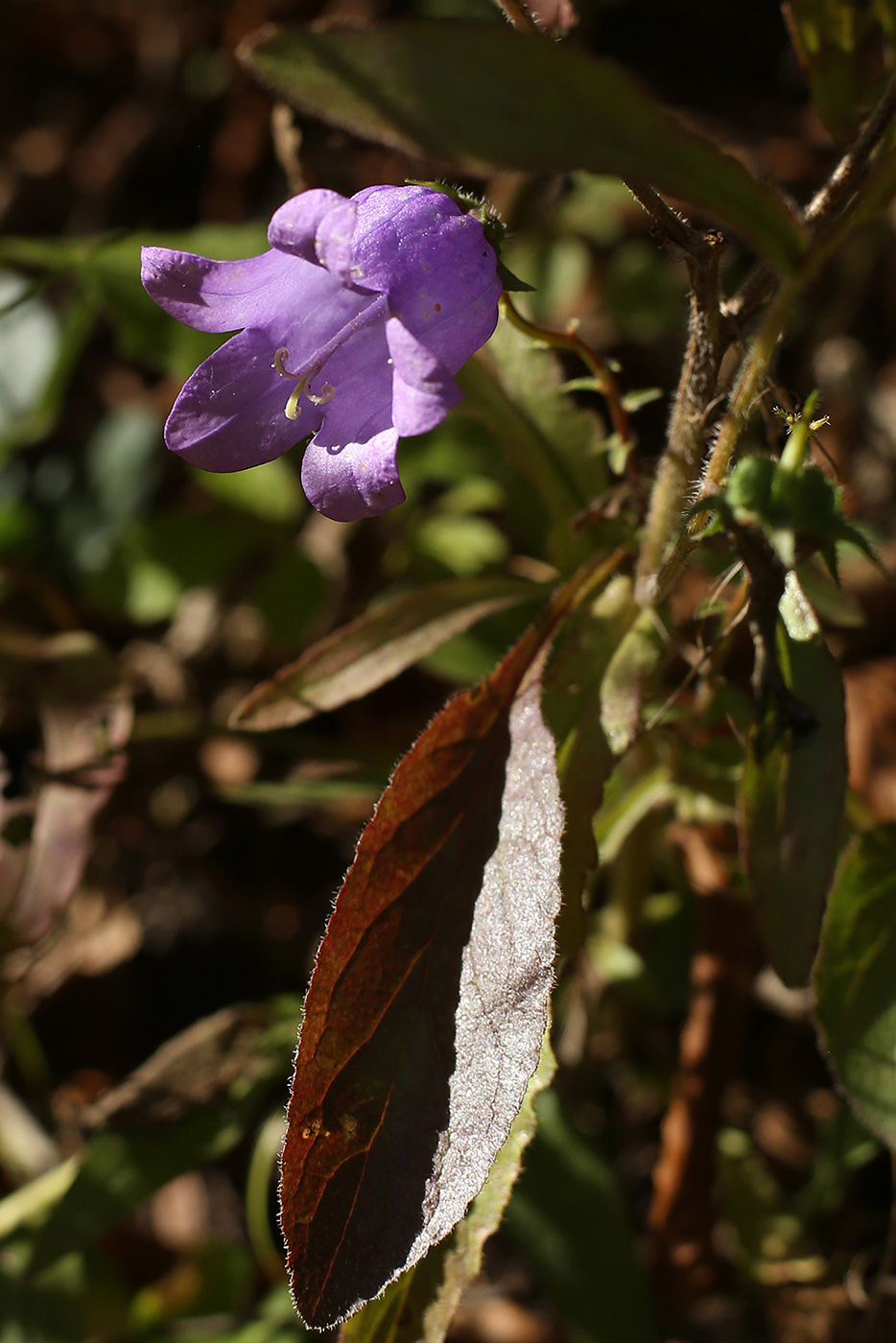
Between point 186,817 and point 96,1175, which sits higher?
point 96,1175

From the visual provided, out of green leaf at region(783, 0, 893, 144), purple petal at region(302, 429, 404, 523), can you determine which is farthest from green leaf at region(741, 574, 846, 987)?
green leaf at region(783, 0, 893, 144)

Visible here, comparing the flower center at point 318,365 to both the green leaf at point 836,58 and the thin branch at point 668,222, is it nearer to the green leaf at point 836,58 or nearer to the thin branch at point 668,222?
the thin branch at point 668,222

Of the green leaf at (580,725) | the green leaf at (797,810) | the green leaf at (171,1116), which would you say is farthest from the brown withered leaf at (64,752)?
the green leaf at (797,810)

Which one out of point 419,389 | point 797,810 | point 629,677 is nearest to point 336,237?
point 419,389

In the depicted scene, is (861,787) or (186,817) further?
(186,817)

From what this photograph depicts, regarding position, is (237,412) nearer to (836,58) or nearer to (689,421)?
(689,421)

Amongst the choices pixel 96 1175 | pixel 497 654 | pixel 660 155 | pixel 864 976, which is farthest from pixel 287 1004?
pixel 660 155

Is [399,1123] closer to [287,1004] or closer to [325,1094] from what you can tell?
[325,1094]

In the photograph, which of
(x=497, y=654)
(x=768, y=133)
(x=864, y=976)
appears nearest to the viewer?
(x=864, y=976)
